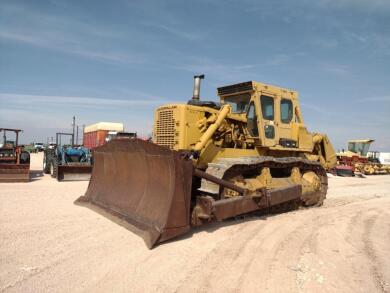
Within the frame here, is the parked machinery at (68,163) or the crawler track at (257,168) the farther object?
the parked machinery at (68,163)

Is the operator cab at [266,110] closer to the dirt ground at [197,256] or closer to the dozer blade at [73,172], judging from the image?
the dirt ground at [197,256]

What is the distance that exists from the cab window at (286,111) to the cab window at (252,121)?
3.07 feet

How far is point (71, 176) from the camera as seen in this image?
1446 cm

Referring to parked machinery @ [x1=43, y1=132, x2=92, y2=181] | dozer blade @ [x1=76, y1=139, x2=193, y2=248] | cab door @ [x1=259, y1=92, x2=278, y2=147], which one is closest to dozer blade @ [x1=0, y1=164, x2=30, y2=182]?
parked machinery @ [x1=43, y1=132, x2=92, y2=181]

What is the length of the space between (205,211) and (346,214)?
4.41 m

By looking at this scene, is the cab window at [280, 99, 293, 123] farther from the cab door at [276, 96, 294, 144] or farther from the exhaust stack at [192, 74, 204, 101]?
the exhaust stack at [192, 74, 204, 101]

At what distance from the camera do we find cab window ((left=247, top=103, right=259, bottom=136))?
27.6ft

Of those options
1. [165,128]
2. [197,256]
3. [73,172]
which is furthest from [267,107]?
[73,172]

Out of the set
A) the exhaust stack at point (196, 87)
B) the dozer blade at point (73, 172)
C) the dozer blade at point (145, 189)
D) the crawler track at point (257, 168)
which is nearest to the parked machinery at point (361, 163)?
the crawler track at point (257, 168)

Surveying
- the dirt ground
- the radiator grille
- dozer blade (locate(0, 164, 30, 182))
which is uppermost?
the radiator grille

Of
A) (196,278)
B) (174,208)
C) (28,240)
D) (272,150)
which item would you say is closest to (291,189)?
(272,150)

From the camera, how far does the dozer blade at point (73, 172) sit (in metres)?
14.2

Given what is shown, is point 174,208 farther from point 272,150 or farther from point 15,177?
point 15,177

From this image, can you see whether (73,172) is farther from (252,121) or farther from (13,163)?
(252,121)
